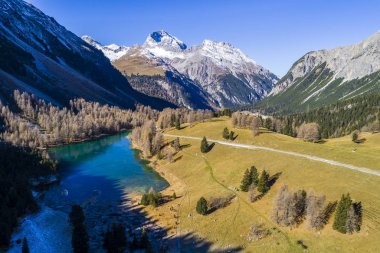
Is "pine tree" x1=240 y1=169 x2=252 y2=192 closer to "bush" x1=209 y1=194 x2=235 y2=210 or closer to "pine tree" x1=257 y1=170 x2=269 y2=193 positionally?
"bush" x1=209 y1=194 x2=235 y2=210

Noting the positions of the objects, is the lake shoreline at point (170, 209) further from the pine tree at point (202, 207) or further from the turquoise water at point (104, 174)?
the pine tree at point (202, 207)

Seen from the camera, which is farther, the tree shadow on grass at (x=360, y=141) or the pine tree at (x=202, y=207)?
the tree shadow on grass at (x=360, y=141)

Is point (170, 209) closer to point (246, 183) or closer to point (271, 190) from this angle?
point (246, 183)

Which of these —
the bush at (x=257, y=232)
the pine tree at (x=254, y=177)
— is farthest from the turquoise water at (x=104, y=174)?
the bush at (x=257, y=232)

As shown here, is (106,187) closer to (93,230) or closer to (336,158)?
(93,230)

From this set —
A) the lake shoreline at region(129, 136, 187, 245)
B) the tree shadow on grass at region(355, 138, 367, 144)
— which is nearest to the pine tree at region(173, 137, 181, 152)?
the lake shoreline at region(129, 136, 187, 245)

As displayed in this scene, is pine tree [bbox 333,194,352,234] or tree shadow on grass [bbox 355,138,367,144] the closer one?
pine tree [bbox 333,194,352,234]
